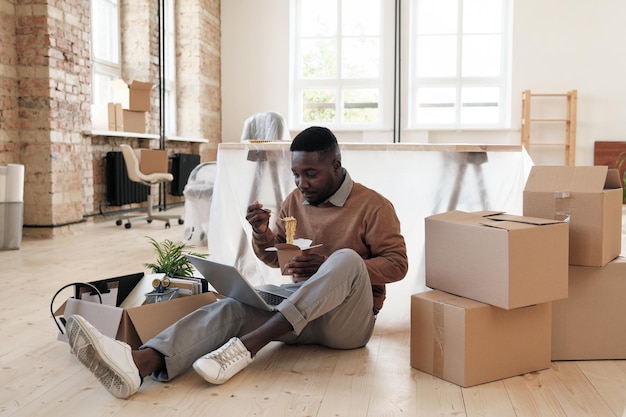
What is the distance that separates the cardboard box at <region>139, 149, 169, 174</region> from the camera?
21.0 feet

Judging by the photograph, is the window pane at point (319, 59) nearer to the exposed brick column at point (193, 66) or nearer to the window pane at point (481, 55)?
the exposed brick column at point (193, 66)

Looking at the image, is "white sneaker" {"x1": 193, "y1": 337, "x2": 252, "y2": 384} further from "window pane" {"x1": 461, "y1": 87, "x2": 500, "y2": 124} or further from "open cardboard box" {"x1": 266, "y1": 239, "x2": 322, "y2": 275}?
"window pane" {"x1": 461, "y1": 87, "x2": 500, "y2": 124}

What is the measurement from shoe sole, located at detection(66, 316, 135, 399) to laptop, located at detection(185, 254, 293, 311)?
0.42 metres

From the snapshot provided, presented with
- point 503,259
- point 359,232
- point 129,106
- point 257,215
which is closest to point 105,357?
point 257,215

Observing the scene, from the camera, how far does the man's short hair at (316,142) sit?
2.19 m

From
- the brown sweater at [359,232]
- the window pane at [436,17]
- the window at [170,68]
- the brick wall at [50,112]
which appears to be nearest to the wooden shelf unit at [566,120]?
the window pane at [436,17]

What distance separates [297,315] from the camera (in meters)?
1.93

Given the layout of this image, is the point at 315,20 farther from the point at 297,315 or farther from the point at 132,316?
the point at 297,315

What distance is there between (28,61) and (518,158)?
13.5 feet

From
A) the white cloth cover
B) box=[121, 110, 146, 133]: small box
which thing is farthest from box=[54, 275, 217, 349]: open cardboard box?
box=[121, 110, 146, 133]: small box

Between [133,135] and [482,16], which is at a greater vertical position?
[482,16]

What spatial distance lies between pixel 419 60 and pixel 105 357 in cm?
858

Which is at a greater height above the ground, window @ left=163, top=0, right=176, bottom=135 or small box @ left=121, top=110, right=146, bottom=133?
window @ left=163, top=0, right=176, bottom=135

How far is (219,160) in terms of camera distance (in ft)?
11.0
